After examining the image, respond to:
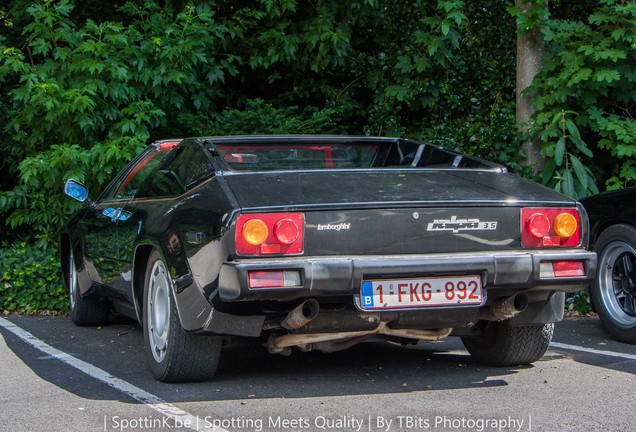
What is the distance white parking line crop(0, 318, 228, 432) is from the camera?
4.66 metres

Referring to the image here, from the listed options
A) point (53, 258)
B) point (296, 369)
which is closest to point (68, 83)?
point (53, 258)

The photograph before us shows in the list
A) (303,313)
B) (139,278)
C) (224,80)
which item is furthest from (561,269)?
(224,80)

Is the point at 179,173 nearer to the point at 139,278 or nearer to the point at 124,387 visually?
the point at 139,278

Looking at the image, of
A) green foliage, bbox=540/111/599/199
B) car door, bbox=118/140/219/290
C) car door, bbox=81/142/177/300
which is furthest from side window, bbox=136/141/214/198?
green foliage, bbox=540/111/599/199

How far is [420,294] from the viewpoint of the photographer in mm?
5035

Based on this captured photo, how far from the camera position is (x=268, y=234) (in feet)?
16.0

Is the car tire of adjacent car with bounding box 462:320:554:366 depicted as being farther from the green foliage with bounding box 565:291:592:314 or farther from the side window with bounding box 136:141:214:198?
the green foliage with bounding box 565:291:592:314

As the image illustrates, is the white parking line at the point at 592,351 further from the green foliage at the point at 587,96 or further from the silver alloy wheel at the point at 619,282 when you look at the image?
the green foliage at the point at 587,96

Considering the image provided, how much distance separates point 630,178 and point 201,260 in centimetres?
605

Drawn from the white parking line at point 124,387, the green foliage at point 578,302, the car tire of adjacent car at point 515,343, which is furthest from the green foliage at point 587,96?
the white parking line at point 124,387

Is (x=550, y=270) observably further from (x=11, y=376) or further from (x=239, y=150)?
(x=11, y=376)

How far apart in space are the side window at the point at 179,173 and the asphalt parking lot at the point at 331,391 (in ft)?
3.52

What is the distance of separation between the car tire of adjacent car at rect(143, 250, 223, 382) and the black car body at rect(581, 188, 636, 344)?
3.01 m

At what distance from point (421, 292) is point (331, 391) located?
75 cm
